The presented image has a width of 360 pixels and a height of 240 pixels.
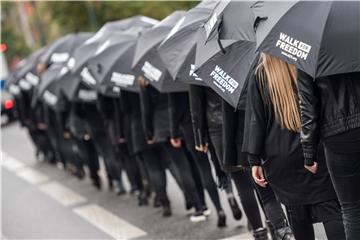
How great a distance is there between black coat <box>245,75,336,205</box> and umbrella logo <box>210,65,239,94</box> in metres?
0.82

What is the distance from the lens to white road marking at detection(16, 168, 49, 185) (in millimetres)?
13948

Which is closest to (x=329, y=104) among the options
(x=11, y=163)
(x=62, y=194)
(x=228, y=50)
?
(x=228, y=50)

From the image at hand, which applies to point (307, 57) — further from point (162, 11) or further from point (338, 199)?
point (162, 11)

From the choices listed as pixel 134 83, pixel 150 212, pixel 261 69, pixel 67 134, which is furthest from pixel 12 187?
pixel 261 69

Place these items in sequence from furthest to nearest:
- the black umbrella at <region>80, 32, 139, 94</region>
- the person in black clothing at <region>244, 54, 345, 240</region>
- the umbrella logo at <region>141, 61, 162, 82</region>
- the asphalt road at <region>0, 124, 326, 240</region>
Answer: the black umbrella at <region>80, 32, 139, 94</region> → the asphalt road at <region>0, 124, 326, 240</region> → the umbrella logo at <region>141, 61, 162, 82</region> → the person in black clothing at <region>244, 54, 345, 240</region>

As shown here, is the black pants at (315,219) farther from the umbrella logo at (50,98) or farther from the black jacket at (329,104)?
the umbrella logo at (50,98)

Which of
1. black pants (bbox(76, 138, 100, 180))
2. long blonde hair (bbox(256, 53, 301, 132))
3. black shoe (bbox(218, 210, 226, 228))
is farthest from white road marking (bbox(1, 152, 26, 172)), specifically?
long blonde hair (bbox(256, 53, 301, 132))

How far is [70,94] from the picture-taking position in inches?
429

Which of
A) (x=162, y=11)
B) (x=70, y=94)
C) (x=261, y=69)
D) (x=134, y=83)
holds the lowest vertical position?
(x=162, y=11)

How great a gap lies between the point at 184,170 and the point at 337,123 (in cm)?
405

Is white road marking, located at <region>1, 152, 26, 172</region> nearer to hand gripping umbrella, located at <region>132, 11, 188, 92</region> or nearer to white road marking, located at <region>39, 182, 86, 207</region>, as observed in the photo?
white road marking, located at <region>39, 182, 86, 207</region>

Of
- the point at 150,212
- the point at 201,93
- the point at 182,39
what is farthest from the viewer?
the point at 150,212

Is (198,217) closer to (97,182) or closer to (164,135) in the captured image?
(164,135)

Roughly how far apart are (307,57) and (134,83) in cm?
419
